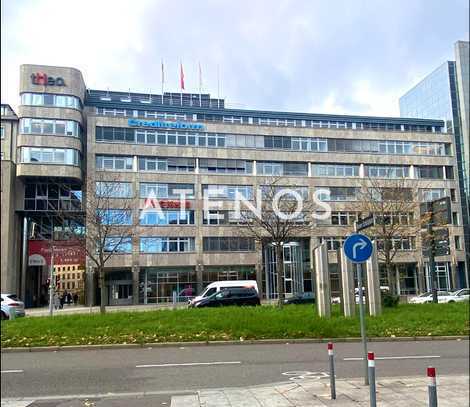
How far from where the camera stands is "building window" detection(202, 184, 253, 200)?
174ft

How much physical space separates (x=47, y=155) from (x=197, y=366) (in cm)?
4148

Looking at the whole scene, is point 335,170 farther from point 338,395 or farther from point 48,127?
point 338,395

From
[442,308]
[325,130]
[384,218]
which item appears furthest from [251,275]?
[442,308]

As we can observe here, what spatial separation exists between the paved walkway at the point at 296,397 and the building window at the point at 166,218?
4212 cm

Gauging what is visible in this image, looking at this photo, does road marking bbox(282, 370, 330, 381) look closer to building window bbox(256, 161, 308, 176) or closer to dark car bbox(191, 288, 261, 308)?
dark car bbox(191, 288, 261, 308)

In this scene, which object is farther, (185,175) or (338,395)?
(185,175)

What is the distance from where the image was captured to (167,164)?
53.0m

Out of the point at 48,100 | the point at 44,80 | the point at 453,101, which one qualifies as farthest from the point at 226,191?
the point at 453,101

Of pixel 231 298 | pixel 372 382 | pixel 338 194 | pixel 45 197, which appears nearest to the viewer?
pixel 372 382

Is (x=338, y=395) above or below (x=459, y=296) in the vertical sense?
above

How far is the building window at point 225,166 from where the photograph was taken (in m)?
54.0

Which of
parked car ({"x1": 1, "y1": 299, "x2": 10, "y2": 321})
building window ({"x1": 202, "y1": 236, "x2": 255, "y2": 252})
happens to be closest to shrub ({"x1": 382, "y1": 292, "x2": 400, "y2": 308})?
parked car ({"x1": 1, "y1": 299, "x2": 10, "y2": 321})

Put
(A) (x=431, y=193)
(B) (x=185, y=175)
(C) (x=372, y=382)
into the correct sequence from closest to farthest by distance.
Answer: (C) (x=372, y=382) → (B) (x=185, y=175) → (A) (x=431, y=193)

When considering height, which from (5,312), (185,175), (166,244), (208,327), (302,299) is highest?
(185,175)
